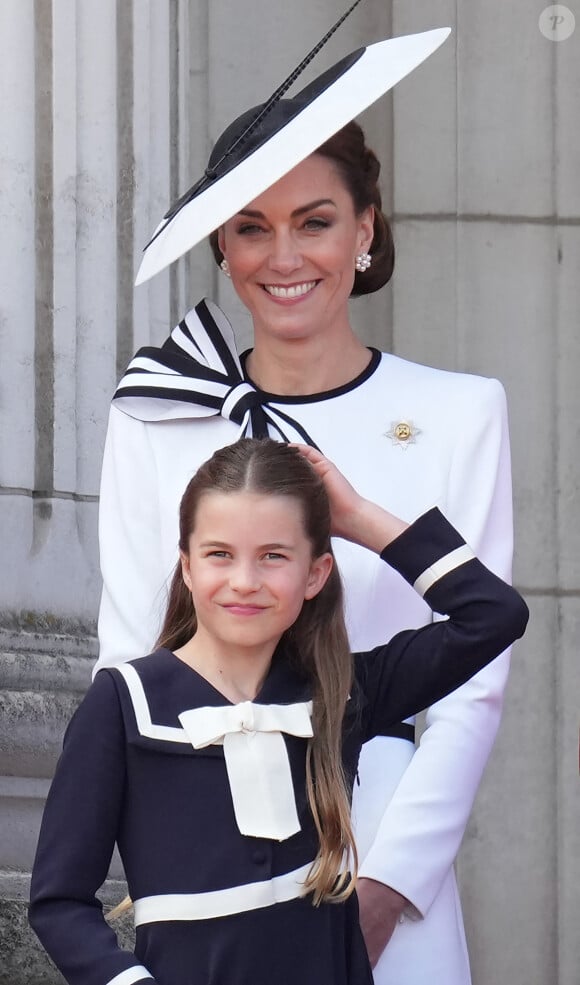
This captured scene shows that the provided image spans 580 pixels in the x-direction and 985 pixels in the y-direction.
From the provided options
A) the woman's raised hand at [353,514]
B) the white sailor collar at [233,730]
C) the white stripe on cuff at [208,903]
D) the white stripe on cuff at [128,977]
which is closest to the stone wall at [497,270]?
the woman's raised hand at [353,514]

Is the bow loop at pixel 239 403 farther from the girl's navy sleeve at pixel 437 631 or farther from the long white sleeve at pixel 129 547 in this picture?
the girl's navy sleeve at pixel 437 631

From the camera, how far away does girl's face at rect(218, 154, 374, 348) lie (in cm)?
270

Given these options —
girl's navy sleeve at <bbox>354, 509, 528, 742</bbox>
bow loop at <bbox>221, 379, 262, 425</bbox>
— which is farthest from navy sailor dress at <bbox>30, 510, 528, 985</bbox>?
bow loop at <bbox>221, 379, 262, 425</bbox>

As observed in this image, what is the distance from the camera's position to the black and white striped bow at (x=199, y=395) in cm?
271

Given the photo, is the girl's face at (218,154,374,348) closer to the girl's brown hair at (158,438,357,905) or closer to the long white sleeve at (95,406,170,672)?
the long white sleeve at (95,406,170,672)

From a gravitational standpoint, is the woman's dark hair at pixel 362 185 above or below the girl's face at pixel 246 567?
above

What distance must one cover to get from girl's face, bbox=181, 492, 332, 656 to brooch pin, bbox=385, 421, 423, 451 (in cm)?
44

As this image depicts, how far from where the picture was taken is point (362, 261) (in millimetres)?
2850

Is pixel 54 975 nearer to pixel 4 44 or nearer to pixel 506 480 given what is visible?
pixel 506 480

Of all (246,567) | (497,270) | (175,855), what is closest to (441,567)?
(246,567)

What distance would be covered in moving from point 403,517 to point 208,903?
0.70 metres

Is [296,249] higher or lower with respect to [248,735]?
higher

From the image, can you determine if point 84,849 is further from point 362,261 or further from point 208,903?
point 362,261

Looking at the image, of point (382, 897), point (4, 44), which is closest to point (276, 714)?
point (382, 897)
